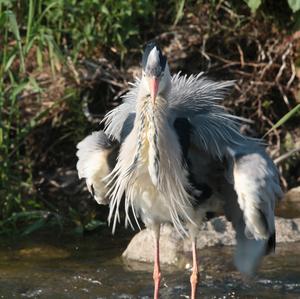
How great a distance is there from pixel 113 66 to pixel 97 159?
8.22 ft

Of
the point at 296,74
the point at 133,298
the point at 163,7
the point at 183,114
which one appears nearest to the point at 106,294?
the point at 133,298

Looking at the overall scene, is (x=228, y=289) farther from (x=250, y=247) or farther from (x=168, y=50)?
(x=168, y=50)

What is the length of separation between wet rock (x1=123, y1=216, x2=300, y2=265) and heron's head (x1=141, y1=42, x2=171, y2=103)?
1.29 m

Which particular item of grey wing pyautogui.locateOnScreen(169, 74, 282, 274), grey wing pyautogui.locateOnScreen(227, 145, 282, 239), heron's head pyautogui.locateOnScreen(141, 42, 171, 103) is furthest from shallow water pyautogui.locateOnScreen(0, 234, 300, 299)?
heron's head pyautogui.locateOnScreen(141, 42, 171, 103)

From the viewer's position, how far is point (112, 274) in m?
5.02

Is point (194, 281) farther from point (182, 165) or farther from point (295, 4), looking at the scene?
point (295, 4)

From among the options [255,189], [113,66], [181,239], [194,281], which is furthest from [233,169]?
[113,66]

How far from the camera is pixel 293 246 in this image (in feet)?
17.2

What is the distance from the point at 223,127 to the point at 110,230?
5.64ft

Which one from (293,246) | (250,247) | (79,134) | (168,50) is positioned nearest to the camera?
(250,247)

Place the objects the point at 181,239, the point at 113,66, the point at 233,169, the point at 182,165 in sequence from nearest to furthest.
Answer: the point at 233,169
the point at 182,165
the point at 181,239
the point at 113,66

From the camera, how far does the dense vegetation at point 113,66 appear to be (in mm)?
6406

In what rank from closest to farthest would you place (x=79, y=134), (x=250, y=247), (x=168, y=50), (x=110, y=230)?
(x=250, y=247) < (x=110, y=230) < (x=79, y=134) < (x=168, y=50)

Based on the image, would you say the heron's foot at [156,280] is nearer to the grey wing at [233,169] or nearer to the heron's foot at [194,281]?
the heron's foot at [194,281]
